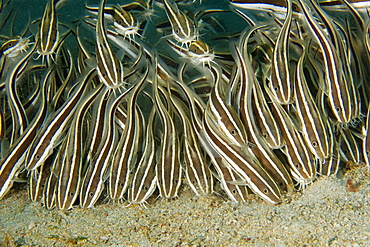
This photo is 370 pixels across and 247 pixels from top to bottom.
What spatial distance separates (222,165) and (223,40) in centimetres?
226

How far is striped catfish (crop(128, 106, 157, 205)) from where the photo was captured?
11.2 ft

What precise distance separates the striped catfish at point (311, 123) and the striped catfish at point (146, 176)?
1.64 metres

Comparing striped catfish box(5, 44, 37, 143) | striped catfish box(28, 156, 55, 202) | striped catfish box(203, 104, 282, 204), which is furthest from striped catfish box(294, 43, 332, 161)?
striped catfish box(5, 44, 37, 143)

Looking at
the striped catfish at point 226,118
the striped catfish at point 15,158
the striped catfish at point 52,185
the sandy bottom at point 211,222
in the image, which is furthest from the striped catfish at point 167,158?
the striped catfish at point 15,158

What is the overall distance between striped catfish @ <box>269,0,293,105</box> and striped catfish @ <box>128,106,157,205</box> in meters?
1.43

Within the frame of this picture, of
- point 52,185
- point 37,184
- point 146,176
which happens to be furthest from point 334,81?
point 37,184

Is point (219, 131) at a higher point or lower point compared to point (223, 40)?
lower

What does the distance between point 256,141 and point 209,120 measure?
1.82ft

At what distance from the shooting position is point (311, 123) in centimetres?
319

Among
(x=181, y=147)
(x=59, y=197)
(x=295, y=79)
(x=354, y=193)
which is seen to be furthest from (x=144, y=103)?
(x=354, y=193)

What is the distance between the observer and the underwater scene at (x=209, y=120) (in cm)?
319

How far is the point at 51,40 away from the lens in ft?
11.4

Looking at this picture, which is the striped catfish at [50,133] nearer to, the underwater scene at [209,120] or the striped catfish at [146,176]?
A: the underwater scene at [209,120]

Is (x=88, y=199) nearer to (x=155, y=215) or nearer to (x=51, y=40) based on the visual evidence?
(x=155, y=215)
